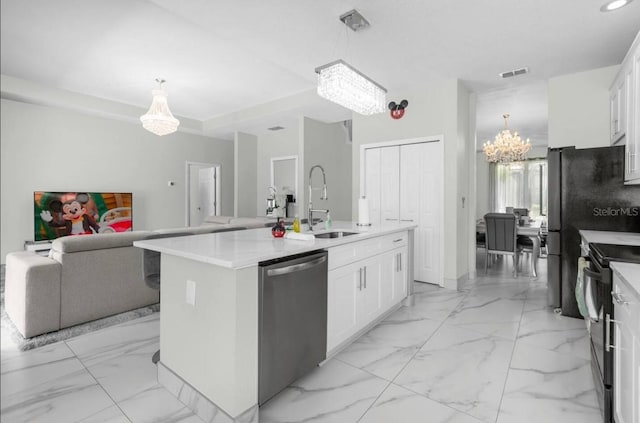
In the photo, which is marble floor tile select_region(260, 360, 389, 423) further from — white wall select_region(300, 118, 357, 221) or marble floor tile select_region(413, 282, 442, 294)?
white wall select_region(300, 118, 357, 221)

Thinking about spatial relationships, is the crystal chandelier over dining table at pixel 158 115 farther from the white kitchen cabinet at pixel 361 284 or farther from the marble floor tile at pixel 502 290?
the marble floor tile at pixel 502 290

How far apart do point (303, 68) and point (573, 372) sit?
3.71 metres

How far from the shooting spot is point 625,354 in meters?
1.31

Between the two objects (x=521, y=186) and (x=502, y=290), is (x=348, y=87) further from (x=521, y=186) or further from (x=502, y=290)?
(x=521, y=186)

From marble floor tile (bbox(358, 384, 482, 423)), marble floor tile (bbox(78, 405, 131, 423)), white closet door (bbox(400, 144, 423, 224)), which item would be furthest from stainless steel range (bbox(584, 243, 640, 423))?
white closet door (bbox(400, 144, 423, 224))

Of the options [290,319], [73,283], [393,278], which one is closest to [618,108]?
[393,278]

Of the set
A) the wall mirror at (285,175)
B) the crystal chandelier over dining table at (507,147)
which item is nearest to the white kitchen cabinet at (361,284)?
the wall mirror at (285,175)

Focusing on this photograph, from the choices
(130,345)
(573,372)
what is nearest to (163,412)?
(130,345)

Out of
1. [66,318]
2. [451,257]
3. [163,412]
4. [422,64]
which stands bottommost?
[163,412]

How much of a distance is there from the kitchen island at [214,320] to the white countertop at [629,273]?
1384 millimetres

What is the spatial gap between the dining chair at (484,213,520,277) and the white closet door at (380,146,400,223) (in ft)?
4.57

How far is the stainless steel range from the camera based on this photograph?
1.52m

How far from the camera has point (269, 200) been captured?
6824 mm

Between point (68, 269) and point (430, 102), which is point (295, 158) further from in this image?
point (68, 269)
